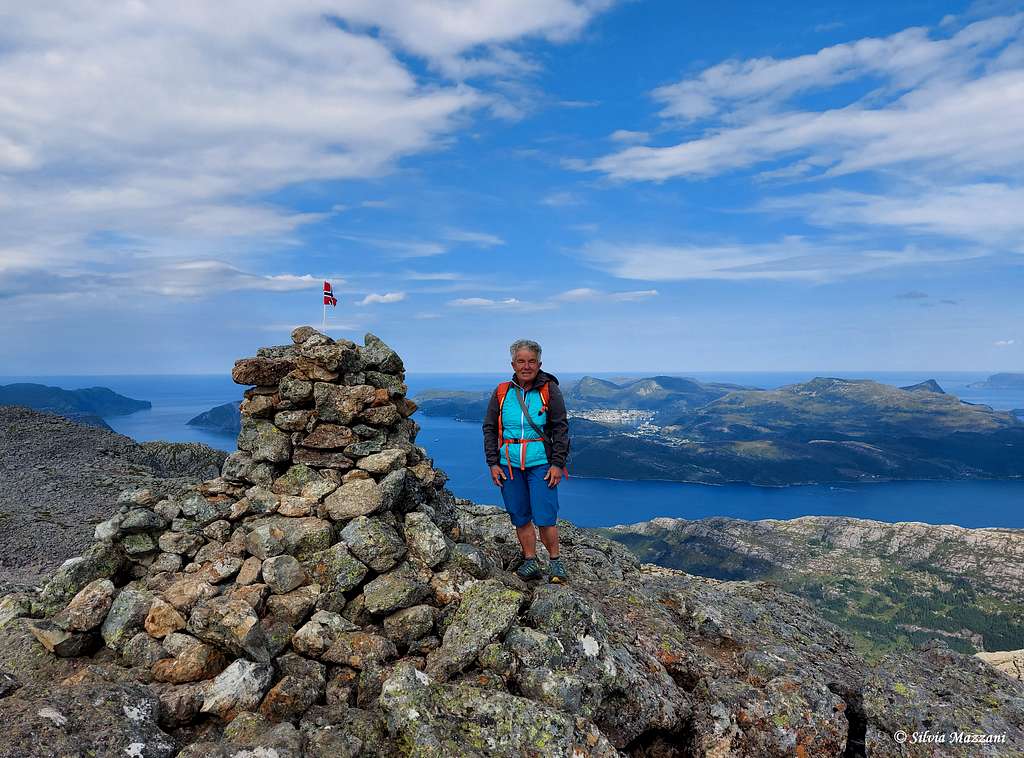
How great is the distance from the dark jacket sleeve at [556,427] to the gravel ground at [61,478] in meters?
20.6

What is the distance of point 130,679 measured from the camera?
28.2 feet

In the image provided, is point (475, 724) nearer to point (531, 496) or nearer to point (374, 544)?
point (374, 544)

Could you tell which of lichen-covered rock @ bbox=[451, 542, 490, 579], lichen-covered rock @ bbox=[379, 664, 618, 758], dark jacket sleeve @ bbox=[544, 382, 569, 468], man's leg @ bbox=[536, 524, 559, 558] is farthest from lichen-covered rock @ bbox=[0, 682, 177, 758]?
dark jacket sleeve @ bbox=[544, 382, 569, 468]

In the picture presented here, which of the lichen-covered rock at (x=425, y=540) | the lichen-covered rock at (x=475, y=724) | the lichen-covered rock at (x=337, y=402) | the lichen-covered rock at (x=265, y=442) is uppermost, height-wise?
the lichen-covered rock at (x=337, y=402)

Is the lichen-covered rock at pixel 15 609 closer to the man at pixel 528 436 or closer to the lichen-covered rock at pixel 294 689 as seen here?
the lichen-covered rock at pixel 294 689

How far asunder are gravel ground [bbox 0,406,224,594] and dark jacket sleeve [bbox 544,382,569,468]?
2061 cm

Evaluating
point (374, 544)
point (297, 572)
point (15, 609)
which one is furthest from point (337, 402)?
point (15, 609)

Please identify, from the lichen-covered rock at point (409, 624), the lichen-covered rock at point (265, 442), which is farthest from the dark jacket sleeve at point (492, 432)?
the lichen-covered rock at point (265, 442)

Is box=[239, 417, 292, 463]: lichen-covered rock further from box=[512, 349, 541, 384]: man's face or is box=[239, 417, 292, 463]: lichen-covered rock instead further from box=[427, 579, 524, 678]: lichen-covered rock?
box=[512, 349, 541, 384]: man's face

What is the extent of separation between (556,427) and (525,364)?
5.13ft

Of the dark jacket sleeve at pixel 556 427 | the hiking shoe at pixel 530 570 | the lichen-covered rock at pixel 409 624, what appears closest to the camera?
the lichen-covered rock at pixel 409 624

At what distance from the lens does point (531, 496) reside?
11.6m

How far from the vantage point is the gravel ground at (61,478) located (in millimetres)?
29016

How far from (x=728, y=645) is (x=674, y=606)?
145 cm
